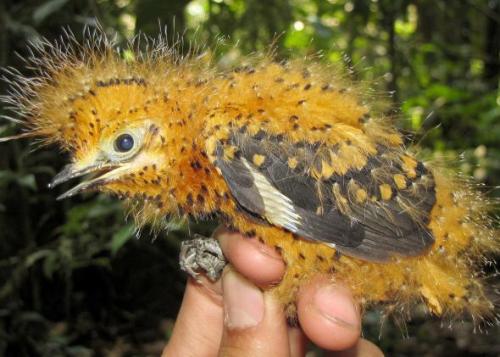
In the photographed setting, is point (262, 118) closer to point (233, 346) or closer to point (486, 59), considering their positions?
point (233, 346)

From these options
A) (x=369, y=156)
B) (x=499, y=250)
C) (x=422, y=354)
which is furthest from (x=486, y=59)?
(x=369, y=156)

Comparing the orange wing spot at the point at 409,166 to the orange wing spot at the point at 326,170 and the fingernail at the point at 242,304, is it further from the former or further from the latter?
the fingernail at the point at 242,304

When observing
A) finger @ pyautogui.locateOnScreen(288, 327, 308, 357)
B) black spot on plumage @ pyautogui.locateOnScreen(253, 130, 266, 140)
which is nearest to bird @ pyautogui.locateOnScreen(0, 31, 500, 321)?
black spot on plumage @ pyautogui.locateOnScreen(253, 130, 266, 140)

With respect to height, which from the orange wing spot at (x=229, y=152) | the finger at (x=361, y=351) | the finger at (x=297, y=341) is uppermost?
the orange wing spot at (x=229, y=152)

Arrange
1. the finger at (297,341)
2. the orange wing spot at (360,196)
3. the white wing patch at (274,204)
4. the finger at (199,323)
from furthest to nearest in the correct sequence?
the finger at (199,323), the finger at (297,341), the orange wing spot at (360,196), the white wing patch at (274,204)

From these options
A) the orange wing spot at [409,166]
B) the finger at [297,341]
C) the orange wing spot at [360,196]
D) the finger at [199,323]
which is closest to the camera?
the orange wing spot at [360,196]

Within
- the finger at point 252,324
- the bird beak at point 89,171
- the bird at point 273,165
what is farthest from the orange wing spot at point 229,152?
the finger at point 252,324
